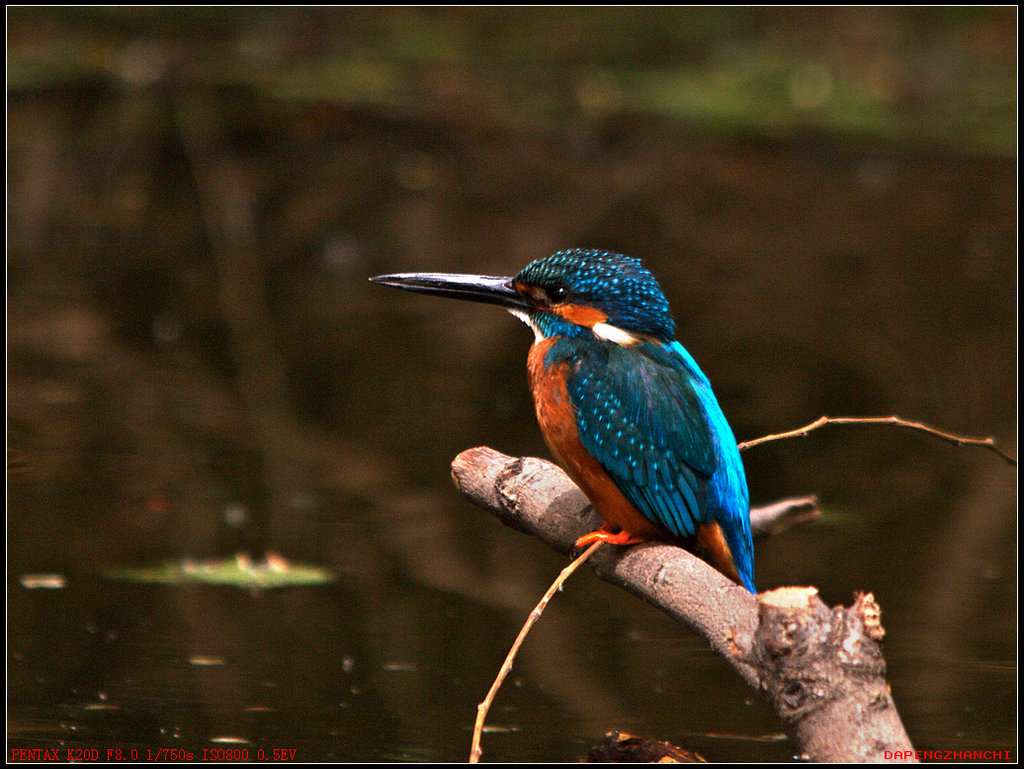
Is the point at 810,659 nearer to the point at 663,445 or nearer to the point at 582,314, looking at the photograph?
the point at 663,445

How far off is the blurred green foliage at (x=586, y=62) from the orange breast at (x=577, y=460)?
8503 mm

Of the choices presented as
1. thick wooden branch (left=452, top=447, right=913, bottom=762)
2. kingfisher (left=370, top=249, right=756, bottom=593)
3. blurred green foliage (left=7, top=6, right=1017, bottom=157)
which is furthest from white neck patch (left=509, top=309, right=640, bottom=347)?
blurred green foliage (left=7, top=6, right=1017, bottom=157)

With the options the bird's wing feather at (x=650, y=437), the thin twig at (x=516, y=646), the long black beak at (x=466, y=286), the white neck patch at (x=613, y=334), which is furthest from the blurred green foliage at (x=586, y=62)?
the thin twig at (x=516, y=646)

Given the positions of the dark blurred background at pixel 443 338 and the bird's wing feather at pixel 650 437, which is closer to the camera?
the bird's wing feather at pixel 650 437

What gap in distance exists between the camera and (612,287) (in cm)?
236

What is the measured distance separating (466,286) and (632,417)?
481mm

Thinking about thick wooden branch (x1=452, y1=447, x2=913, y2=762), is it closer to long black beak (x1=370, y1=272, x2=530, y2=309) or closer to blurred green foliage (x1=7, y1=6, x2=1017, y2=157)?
long black beak (x1=370, y1=272, x2=530, y2=309)

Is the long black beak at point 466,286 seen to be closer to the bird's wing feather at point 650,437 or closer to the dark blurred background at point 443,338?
the bird's wing feather at point 650,437

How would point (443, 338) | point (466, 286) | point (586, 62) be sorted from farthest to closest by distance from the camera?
point (586, 62) → point (443, 338) → point (466, 286)

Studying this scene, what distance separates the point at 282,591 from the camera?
3.67 m

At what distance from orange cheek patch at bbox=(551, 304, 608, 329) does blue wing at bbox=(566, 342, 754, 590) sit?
11 centimetres

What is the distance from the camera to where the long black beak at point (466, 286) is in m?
2.49

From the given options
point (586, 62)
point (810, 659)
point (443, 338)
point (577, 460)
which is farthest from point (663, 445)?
point (586, 62)

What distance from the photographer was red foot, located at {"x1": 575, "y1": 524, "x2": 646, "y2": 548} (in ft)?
7.25
